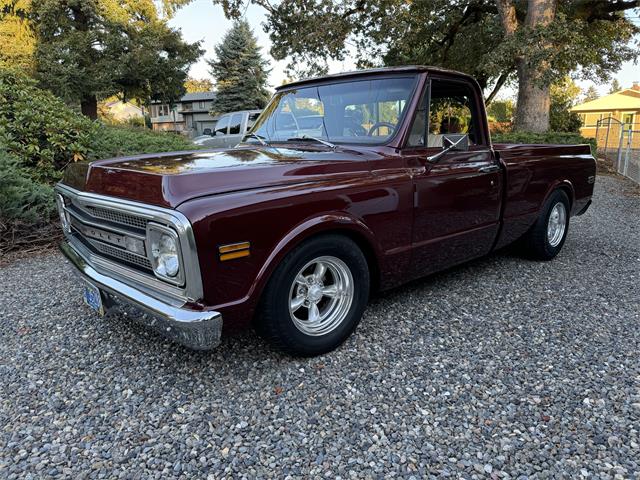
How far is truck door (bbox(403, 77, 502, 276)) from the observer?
3279 mm

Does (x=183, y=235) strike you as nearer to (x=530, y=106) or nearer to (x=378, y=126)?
(x=378, y=126)

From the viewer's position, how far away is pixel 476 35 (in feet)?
55.3

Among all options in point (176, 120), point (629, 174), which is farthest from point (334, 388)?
point (176, 120)

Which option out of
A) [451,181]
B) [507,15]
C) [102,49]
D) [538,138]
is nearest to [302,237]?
[451,181]

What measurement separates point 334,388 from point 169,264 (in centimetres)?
113

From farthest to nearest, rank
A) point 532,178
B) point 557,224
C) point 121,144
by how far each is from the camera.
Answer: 1. point 121,144
2. point 557,224
3. point 532,178

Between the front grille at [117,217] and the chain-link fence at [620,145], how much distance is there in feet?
39.3

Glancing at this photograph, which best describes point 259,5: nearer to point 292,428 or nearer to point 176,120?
point 292,428

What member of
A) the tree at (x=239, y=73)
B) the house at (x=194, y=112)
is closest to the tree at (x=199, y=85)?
the house at (x=194, y=112)

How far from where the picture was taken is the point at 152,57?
22.8 m

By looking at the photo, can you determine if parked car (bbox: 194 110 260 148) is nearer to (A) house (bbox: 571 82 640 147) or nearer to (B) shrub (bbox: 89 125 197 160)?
(B) shrub (bbox: 89 125 197 160)

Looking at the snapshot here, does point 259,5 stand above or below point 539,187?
above

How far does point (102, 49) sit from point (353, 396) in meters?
25.4

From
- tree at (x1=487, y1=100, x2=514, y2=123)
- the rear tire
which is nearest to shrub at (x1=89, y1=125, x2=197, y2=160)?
the rear tire
